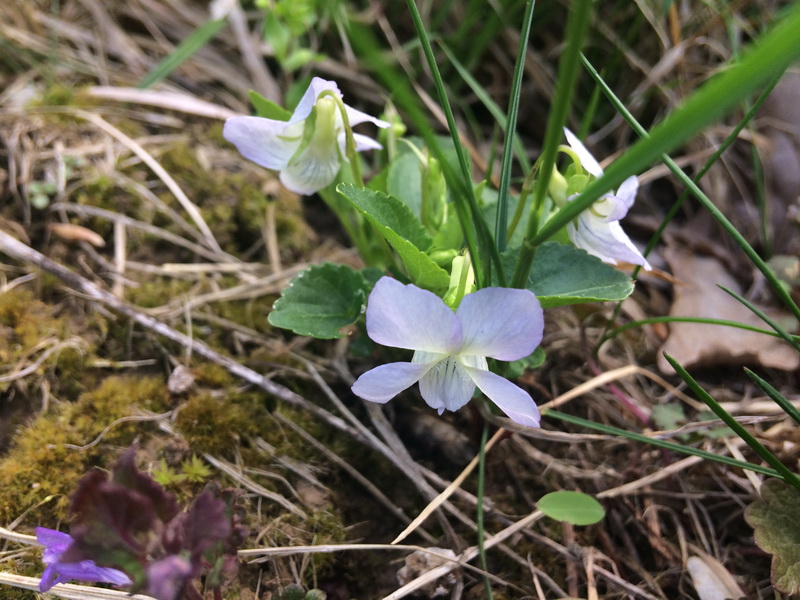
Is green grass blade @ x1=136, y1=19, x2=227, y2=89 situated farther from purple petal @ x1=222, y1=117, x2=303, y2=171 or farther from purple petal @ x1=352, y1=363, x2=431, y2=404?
purple petal @ x1=352, y1=363, x2=431, y2=404

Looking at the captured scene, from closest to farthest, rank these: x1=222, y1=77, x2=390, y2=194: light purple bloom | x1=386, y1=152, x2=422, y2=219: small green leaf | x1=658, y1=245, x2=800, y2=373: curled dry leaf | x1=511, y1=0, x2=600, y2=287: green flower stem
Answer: x1=511, y1=0, x2=600, y2=287: green flower stem < x1=222, y1=77, x2=390, y2=194: light purple bloom < x1=386, y1=152, x2=422, y2=219: small green leaf < x1=658, y1=245, x2=800, y2=373: curled dry leaf

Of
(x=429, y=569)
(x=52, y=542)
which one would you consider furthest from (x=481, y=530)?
(x=52, y=542)

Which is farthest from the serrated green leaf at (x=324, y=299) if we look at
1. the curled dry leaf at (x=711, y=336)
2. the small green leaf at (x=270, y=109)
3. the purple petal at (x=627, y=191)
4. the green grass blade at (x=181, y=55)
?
the green grass blade at (x=181, y=55)

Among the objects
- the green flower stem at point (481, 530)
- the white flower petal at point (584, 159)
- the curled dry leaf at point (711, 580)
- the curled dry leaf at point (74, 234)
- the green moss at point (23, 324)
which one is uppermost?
the white flower petal at point (584, 159)

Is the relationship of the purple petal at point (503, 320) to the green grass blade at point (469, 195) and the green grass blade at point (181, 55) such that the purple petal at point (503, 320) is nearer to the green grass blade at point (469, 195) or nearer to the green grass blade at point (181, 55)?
the green grass blade at point (469, 195)

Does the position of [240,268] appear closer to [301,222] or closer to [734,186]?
[301,222]

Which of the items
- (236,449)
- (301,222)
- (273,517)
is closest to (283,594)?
(273,517)

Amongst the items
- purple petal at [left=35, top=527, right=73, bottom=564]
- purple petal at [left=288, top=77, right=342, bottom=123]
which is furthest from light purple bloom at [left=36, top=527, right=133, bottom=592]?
purple petal at [left=288, top=77, right=342, bottom=123]
